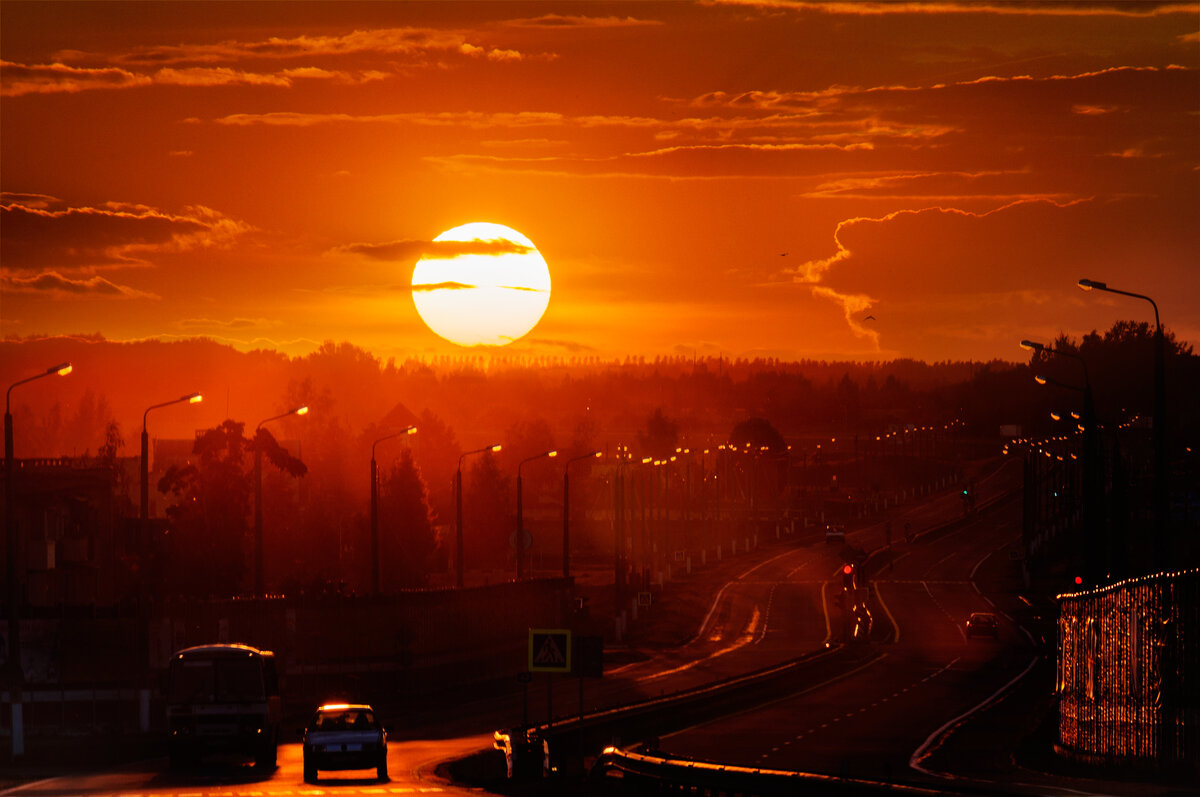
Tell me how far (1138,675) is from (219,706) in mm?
18793

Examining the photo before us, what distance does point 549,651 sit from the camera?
3806cm

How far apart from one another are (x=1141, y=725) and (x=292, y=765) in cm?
1836

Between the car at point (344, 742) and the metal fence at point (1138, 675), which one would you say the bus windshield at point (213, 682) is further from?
the metal fence at point (1138, 675)

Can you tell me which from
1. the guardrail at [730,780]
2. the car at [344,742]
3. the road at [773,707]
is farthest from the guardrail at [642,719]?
the guardrail at [730,780]

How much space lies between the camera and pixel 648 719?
46938 millimetres

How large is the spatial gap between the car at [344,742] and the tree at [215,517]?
6866 cm

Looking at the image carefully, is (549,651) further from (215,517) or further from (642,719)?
(215,517)

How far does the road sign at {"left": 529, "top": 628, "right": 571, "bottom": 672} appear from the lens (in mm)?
38031

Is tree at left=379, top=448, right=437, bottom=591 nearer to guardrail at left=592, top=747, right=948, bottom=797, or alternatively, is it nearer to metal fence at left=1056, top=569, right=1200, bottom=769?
metal fence at left=1056, top=569, right=1200, bottom=769

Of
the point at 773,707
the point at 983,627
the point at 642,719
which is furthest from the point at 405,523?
the point at 642,719

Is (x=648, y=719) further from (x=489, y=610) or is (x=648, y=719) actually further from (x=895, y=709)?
(x=489, y=610)

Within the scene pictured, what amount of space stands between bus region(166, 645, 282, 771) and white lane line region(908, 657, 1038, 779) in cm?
1407

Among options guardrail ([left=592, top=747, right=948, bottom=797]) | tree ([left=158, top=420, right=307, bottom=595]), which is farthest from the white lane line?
tree ([left=158, top=420, right=307, bottom=595])

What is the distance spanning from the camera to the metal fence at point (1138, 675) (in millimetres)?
27453
